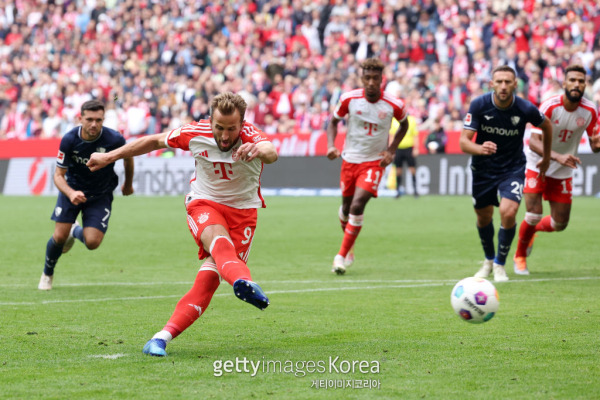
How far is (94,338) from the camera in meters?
6.71

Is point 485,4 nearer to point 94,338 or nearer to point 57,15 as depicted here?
point 57,15

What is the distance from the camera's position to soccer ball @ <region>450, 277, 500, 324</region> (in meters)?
6.32

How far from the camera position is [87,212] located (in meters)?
10.1

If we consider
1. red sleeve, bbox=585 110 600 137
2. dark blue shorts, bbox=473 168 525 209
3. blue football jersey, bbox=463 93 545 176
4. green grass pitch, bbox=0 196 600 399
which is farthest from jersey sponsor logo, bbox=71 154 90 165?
red sleeve, bbox=585 110 600 137

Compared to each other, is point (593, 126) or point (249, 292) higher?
point (249, 292)

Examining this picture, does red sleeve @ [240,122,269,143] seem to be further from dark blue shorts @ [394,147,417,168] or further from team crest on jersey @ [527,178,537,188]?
dark blue shorts @ [394,147,417,168]

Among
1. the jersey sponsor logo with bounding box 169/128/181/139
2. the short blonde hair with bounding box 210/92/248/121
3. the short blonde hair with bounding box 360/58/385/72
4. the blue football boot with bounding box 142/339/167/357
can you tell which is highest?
the short blonde hair with bounding box 210/92/248/121

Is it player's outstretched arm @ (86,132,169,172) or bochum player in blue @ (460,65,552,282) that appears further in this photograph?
bochum player in blue @ (460,65,552,282)

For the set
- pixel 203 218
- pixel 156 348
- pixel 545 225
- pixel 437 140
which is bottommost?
pixel 437 140

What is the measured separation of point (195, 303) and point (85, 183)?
4.21 metres

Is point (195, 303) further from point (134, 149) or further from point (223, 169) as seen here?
point (134, 149)

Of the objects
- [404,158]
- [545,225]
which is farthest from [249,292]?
[404,158]

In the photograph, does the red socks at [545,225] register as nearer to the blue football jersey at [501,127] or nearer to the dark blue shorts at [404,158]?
the blue football jersey at [501,127]

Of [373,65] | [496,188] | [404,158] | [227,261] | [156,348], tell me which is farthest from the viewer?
[404,158]
